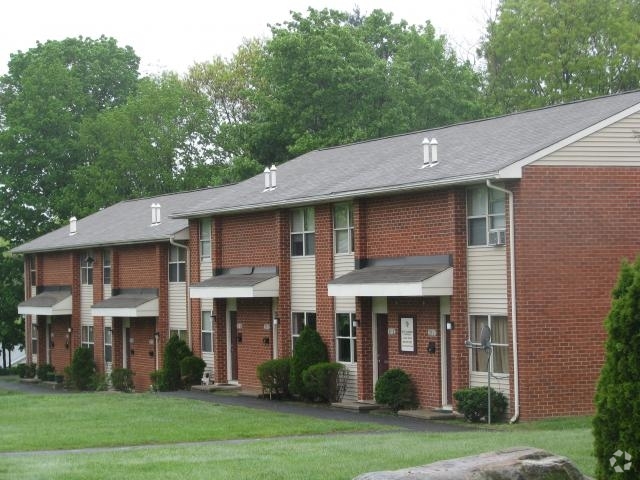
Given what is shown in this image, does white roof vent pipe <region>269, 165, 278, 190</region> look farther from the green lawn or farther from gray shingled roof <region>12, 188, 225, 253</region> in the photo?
the green lawn

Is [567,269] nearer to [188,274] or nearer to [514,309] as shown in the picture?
[514,309]

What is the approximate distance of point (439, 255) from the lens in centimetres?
2786

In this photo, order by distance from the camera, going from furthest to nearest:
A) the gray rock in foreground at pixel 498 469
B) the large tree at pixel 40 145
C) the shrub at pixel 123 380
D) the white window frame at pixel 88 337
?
the large tree at pixel 40 145 < the white window frame at pixel 88 337 < the shrub at pixel 123 380 < the gray rock in foreground at pixel 498 469

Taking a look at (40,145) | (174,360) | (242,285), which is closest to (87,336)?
(174,360)

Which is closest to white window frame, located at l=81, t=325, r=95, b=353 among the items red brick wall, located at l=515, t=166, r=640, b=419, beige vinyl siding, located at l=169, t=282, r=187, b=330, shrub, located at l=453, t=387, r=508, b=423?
beige vinyl siding, located at l=169, t=282, r=187, b=330

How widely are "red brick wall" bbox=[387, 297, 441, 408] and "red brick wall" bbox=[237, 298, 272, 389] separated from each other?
6869mm

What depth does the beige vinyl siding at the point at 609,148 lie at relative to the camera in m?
25.8

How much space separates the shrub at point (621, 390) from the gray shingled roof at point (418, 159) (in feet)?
40.6

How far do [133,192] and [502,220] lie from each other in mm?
40783

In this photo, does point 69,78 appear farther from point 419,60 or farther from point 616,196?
point 616,196

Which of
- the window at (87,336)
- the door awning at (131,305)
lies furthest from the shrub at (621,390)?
the window at (87,336)

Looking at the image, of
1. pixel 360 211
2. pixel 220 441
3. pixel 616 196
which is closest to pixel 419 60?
pixel 360 211

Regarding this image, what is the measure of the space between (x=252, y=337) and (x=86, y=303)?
14531 millimetres

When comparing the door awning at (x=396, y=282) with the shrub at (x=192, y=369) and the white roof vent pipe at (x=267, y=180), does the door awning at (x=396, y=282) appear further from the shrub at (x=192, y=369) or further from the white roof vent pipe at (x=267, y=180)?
the shrub at (x=192, y=369)
